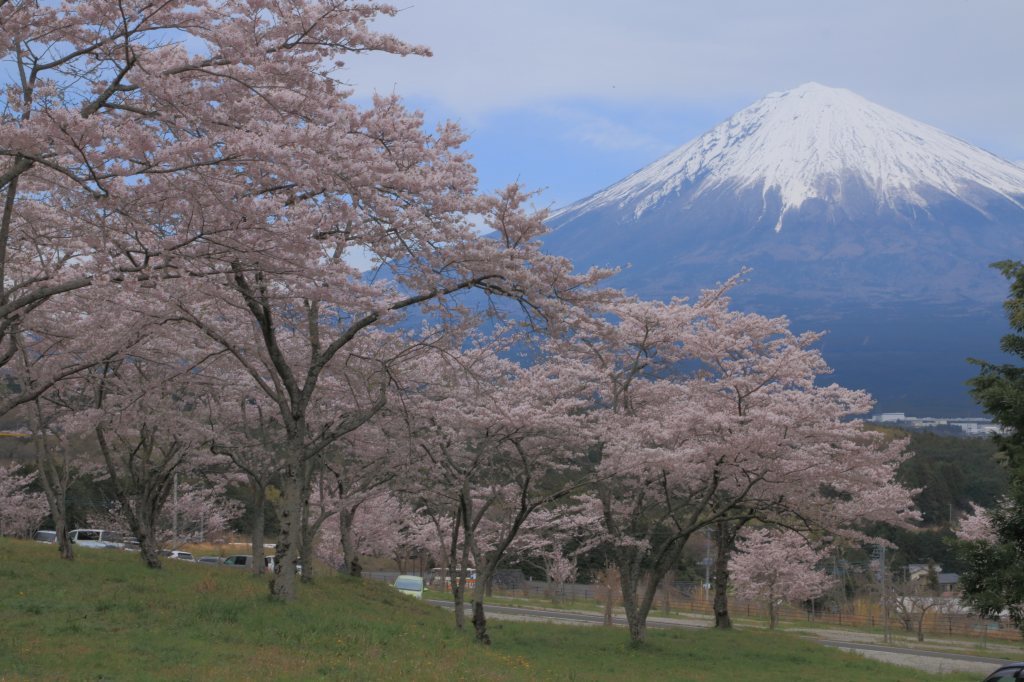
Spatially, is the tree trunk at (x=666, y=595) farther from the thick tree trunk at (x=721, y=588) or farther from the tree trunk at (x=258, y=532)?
the tree trunk at (x=258, y=532)

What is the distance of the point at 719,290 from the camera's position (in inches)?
975

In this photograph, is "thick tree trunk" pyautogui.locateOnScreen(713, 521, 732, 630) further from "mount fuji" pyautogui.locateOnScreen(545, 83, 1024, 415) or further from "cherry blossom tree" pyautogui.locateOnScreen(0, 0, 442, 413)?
"mount fuji" pyautogui.locateOnScreen(545, 83, 1024, 415)

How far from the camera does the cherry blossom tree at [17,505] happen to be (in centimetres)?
3822

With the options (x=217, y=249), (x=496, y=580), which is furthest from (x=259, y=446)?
(x=496, y=580)

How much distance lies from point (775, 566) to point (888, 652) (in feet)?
26.2

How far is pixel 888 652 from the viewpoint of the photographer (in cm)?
3091

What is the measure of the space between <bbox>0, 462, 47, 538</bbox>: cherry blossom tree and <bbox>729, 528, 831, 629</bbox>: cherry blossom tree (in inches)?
1201

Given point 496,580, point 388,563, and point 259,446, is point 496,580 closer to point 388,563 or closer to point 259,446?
point 388,563

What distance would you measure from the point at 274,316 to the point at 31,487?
134 ft

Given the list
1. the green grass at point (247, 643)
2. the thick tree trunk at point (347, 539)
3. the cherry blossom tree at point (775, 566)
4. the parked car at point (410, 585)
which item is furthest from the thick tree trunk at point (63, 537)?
the cherry blossom tree at point (775, 566)

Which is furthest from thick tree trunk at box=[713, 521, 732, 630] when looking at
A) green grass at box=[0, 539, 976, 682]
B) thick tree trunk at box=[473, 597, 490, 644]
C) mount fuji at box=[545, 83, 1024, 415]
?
mount fuji at box=[545, 83, 1024, 415]

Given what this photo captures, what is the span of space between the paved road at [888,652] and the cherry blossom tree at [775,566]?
3.96m

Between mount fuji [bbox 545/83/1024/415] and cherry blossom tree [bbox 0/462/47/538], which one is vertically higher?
mount fuji [bbox 545/83/1024/415]

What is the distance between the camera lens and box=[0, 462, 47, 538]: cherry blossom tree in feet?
125
